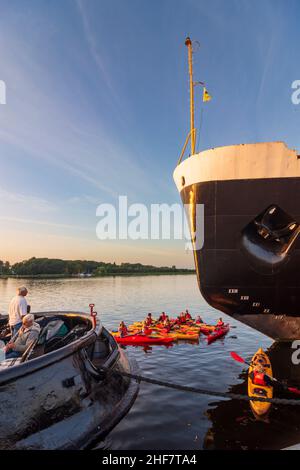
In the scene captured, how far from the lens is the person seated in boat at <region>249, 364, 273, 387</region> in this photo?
9227mm

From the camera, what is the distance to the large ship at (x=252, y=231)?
11.0 m

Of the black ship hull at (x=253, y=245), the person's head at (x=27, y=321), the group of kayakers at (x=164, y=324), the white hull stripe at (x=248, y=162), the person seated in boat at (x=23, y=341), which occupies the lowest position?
the group of kayakers at (x=164, y=324)

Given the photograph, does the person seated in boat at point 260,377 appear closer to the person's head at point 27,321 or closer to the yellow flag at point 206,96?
the person's head at point 27,321

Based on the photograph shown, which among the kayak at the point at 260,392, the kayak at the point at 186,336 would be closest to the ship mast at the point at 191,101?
the kayak at the point at 260,392

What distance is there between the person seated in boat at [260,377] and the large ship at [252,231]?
2.92 m

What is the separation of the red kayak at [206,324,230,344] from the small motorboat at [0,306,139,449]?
13.0 meters

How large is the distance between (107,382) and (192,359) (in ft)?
30.4

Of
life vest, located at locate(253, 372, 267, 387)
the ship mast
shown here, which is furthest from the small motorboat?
the ship mast

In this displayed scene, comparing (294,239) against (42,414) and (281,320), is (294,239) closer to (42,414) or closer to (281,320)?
(281,320)

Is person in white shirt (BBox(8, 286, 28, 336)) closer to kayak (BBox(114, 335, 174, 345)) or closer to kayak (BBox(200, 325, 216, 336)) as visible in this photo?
kayak (BBox(114, 335, 174, 345))

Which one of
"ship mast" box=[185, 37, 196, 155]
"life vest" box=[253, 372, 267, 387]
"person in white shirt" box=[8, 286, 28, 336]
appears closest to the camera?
"person in white shirt" box=[8, 286, 28, 336]

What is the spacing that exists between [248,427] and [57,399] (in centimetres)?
532

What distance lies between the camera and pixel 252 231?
11.6 meters

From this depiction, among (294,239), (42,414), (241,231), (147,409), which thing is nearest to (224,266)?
(241,231)
